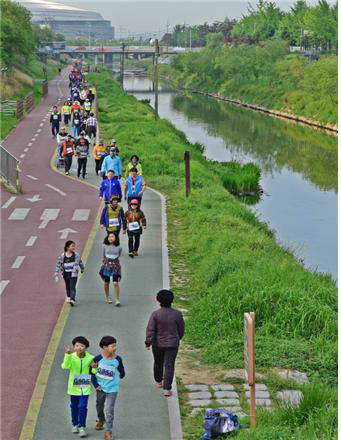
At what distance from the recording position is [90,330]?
16016mm

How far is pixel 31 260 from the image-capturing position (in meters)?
21.7

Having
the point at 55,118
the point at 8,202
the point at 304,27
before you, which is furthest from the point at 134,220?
the point at 304,27

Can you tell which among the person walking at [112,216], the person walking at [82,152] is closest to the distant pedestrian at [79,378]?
the person walking at [112,216]

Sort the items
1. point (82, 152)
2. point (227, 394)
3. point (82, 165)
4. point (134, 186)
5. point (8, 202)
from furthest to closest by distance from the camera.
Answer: point (82, 165) → point (82, 152) → point (8, 202) → point (134, 186) → point (227, 394)

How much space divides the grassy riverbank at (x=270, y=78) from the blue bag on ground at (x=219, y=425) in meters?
70.8

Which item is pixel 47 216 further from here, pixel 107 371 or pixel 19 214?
pixel 107 371

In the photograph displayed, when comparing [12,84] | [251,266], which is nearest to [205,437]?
[251,266]

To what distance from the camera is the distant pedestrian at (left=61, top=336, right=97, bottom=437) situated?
11609mm

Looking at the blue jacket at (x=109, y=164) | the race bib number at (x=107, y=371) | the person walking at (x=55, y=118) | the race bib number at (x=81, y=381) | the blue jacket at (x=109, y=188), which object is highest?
the person walking at (x=55, y=118)

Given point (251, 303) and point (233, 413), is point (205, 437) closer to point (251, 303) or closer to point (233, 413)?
point (233, 413)

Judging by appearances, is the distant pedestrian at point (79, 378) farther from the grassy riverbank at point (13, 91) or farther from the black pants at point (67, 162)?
the grassy riverbank at point (13, 91)

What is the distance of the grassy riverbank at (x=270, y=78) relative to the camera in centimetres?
9300

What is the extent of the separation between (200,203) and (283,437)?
1878cm

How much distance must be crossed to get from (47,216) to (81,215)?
3.29 ft
